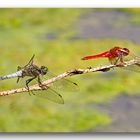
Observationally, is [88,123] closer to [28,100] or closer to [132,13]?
[28,100]

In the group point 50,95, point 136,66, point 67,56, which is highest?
point 67,56

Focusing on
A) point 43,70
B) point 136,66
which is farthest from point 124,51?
point 43,70

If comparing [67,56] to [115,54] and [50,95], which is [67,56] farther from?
[115,54]

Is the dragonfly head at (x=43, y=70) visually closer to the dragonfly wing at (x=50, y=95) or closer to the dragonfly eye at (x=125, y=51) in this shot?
the dragonfly wing at (x=50, y=95)

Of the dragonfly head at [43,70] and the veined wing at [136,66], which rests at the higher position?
the veined wing at [136,66]

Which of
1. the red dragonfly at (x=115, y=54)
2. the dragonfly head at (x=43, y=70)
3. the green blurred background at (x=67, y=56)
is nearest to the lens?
the red dragonfly at (x=115, y=54)

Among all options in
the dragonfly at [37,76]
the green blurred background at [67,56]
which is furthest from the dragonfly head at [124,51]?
the dragonfly at [37,76]

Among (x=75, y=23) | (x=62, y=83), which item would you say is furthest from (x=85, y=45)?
(x=62, y=83)
